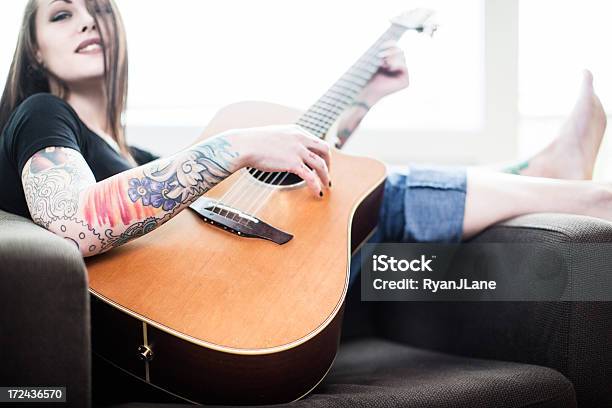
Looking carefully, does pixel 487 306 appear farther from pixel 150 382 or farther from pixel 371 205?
pixel 150 382

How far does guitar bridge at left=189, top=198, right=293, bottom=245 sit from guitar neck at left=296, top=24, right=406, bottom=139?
11.4 inches

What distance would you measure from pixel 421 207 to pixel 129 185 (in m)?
0.67

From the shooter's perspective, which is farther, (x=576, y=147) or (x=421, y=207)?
(x=576, y=147)

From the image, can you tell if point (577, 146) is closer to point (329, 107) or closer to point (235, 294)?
point (329, 107)

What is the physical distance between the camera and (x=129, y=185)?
38.2 inches

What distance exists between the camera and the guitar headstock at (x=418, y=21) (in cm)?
163

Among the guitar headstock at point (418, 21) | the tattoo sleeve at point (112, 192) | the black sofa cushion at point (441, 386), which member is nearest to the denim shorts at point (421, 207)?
the black sofa cushion at point (441, 386)

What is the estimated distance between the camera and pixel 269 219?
3.65 feet

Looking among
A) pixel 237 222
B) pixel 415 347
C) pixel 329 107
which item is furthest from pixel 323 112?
pixel 415 347

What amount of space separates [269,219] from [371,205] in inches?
10.0

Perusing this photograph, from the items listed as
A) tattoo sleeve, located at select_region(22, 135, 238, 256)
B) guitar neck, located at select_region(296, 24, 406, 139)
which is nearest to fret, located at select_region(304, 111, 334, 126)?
guitar neck, located at select_region(296, 24, 406, 139)

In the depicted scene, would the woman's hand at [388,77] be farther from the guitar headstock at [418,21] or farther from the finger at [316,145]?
the finger at [316,145]

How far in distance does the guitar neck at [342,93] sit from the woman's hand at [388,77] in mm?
22

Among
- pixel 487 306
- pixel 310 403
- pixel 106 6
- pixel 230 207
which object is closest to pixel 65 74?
pixel 106 6
